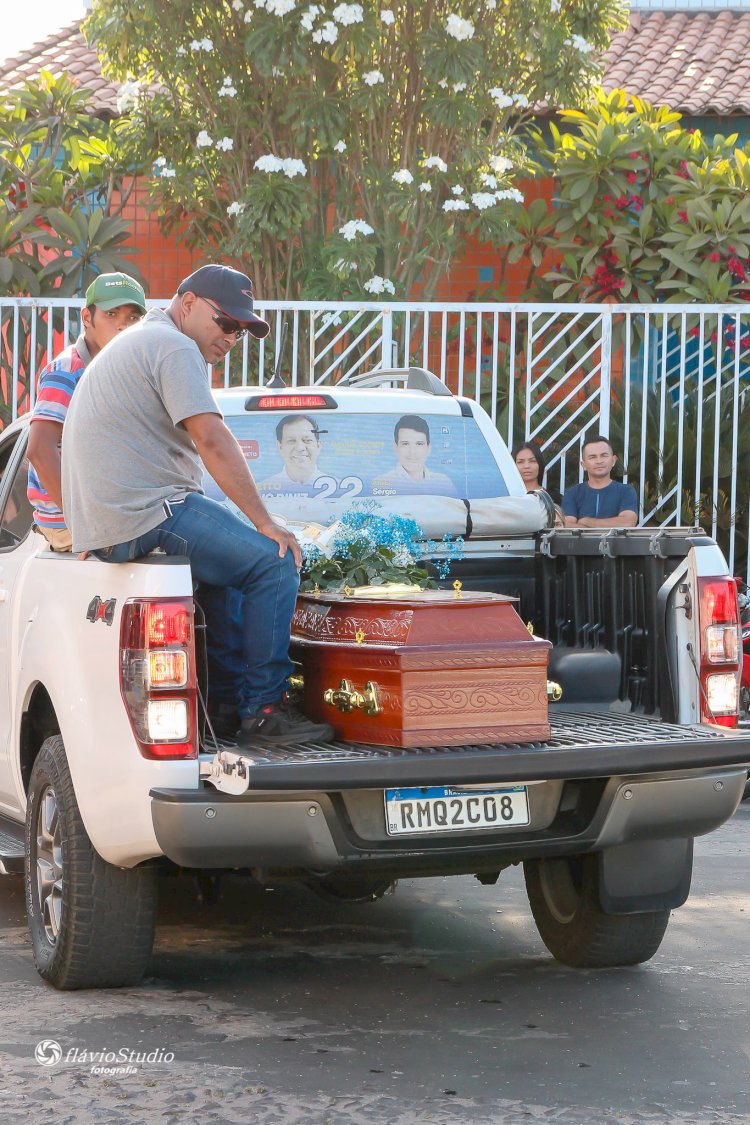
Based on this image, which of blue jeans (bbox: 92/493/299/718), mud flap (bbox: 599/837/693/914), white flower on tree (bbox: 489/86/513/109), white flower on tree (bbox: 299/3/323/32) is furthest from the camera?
white flower on tree (bbox: 489/86/513/109)

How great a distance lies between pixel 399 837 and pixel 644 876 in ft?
3.15

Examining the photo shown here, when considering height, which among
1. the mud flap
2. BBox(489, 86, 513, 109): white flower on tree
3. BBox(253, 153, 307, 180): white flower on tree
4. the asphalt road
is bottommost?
the asphalt road

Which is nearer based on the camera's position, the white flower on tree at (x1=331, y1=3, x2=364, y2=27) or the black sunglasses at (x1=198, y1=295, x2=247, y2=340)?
the black sunglasses at (x1=198, y1=295, x2=247, y2=340)

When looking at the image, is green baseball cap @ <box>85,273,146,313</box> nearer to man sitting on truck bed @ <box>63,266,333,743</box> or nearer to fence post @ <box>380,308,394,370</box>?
man sitting on truck bed @ <box>63,266,333,743</box>

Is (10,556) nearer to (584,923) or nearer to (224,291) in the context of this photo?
(224,291)

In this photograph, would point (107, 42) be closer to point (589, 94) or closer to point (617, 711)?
point (589, 94)

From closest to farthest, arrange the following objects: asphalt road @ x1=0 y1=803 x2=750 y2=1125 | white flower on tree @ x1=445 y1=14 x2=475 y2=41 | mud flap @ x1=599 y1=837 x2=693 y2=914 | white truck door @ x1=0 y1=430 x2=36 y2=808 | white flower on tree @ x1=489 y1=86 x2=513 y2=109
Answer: asphalt road @ x1=0 y1=803 x2=750 y2=1125
mud flap @ x1=599 y1=837 x2=693 y2=914
white truck door @ x1=0 y1=430 x2=36 y2=808
white flower on tree @ x1=445 y1=14 x2=475 y2=41
white flower on tree @ x1=489 y1=86 x2=513 y2=109

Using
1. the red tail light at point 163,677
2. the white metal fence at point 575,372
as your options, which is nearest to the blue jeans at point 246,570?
the red tail light at point 163,677

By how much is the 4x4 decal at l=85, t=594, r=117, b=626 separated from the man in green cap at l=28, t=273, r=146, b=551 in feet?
1.77

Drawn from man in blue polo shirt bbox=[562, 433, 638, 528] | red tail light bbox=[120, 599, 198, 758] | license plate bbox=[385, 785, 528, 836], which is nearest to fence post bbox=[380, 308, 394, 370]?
man in blue polo shirt bbox=[562, 433, 638, 528]

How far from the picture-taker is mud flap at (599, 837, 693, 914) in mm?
4812

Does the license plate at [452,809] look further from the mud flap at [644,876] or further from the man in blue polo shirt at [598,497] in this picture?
the man in blue polo shirt at [598,497]

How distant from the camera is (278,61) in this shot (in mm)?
11656

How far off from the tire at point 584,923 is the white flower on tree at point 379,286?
24.0ft
